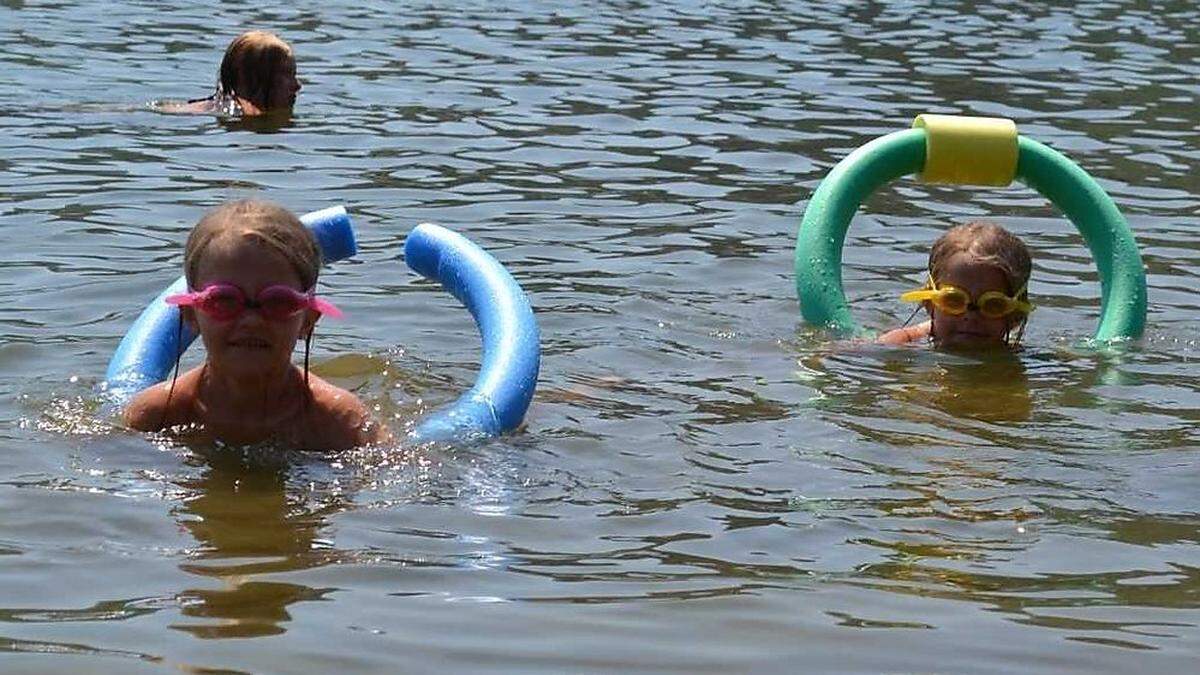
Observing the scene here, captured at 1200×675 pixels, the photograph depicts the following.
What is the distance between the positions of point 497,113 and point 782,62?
3.67 metres

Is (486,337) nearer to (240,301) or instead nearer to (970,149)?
(240,301)

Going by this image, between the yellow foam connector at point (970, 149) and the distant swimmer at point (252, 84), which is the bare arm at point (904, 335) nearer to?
the yellow foam connector at point (970, 149)

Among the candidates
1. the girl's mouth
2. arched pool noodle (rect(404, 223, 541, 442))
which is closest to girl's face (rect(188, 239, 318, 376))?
the girl's mouth

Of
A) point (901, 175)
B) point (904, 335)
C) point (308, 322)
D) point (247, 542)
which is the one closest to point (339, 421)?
point (308, 322)

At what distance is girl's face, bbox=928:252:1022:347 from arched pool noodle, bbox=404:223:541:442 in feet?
6.37

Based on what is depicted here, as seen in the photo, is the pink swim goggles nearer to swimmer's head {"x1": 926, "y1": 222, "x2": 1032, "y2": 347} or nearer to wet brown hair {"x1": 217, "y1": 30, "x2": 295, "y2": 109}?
swimmer's head {"x1": 926, "y1": 222, "x2": 1032, "y2": 347}

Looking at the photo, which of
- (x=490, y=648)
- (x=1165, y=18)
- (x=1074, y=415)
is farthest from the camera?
(x=1165, y=18)

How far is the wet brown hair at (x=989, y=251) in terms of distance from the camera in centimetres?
778

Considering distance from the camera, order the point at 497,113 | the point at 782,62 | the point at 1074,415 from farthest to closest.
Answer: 1. the point at 782,62
2. the point at 497,113
3. the point at 1074,415

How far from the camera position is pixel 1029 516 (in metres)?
5.38

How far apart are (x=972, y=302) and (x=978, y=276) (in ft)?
0.33

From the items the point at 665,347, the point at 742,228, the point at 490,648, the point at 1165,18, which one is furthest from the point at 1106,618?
the point at 1165,18

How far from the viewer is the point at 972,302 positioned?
7809 millimetres

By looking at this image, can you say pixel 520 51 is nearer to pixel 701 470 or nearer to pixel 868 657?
pixel 701 470
